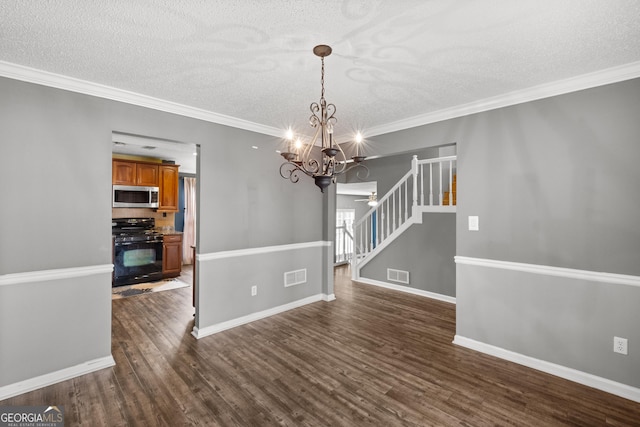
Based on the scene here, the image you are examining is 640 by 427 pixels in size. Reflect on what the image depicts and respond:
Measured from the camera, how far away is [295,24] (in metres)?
1.80

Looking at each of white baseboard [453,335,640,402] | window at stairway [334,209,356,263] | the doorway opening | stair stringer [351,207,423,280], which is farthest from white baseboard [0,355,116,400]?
window at stairway [334,209,356,263]

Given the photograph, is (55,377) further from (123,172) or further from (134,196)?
(123,172)

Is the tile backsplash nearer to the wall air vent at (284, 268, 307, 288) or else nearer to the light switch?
the wall air vent at (284, 268, 307, 288)

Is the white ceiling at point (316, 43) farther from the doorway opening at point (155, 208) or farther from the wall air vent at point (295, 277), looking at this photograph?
the doorway opening at point (155, 208)

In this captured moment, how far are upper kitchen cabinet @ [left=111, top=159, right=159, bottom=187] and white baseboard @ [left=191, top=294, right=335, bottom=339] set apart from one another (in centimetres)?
406

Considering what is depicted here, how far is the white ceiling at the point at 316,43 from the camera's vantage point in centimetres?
167

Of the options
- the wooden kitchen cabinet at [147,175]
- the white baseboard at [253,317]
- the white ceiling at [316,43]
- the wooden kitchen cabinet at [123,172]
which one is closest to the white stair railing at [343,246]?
the white baseboard at [253,317]

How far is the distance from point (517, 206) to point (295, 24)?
2689 mm

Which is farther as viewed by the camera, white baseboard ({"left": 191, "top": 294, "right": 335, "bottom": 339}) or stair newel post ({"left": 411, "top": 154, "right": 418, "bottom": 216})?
stair newel post ({"left": 411, "top": 154, "right": 418, "bottom": 216})

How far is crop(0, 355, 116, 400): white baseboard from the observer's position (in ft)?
7.56

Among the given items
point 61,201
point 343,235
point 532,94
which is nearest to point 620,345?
point 532,94

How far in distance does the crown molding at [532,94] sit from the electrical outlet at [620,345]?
218 cm

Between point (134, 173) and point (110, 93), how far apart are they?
12.5 ft

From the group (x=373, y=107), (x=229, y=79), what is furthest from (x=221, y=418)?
(x=373, y=107)
